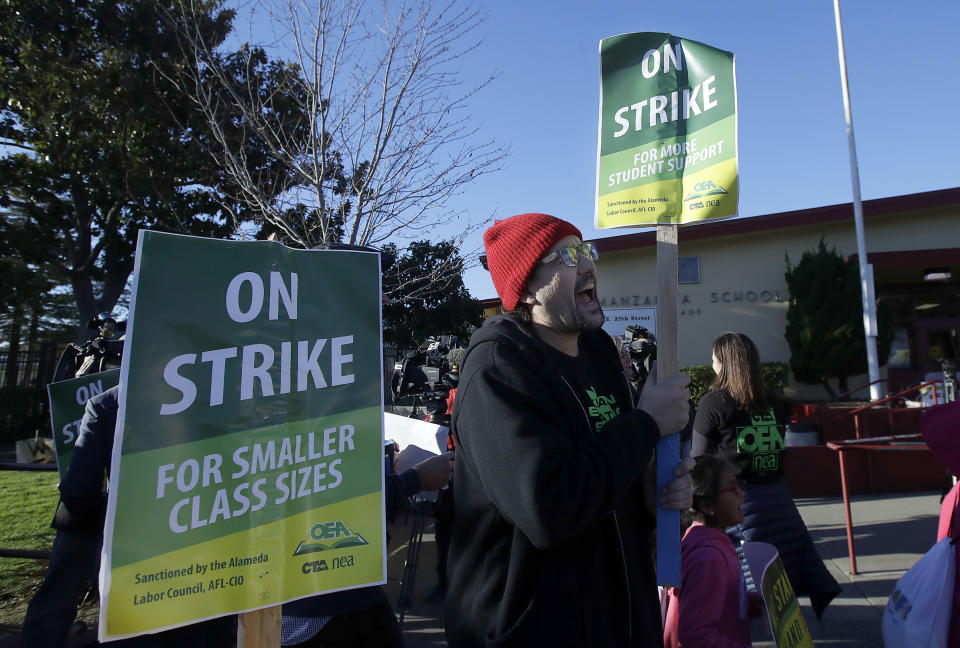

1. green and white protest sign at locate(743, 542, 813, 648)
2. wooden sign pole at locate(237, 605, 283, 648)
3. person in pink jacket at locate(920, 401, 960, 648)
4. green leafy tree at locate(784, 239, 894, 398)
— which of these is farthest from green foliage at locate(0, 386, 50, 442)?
green leafy tree at locate(784, 239, 894, 398)

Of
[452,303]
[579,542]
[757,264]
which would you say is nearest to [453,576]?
[579,542]

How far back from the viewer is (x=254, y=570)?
153cm

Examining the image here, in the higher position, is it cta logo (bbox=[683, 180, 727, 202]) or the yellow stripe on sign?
cta logo (bbox=[683, 180, 727, 202])

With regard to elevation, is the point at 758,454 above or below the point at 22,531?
above

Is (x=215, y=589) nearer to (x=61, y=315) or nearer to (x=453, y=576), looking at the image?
(x=453, y=576)

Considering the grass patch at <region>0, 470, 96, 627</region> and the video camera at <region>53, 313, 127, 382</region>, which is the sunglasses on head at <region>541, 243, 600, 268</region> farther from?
the grass patch at <region>0, 470, 96, 627</region>

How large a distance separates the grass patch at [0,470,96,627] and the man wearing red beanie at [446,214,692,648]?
3910 mm

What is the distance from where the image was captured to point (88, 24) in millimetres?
12422

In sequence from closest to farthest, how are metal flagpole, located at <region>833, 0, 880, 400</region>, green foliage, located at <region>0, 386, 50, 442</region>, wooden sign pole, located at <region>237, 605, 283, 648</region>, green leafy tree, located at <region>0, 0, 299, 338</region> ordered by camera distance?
1. wooden sign pole, located at <region>237, 605, 283, 648</region>
2. metal flagpole, located at <region>833, 0, 880, 400</region>
3. green leafy tree, located at <region>0, 0, 299, 338</region>
4. green foliage, located at <region>0, 386, 50, 442</region>

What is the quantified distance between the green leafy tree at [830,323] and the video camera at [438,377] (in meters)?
8.49

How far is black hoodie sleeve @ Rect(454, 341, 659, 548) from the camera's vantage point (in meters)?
1.33

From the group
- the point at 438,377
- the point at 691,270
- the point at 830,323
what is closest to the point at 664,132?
the point at 438,377

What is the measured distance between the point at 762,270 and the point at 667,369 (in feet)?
42.1

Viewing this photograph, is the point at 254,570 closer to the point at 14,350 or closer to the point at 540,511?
the point at 540,511
